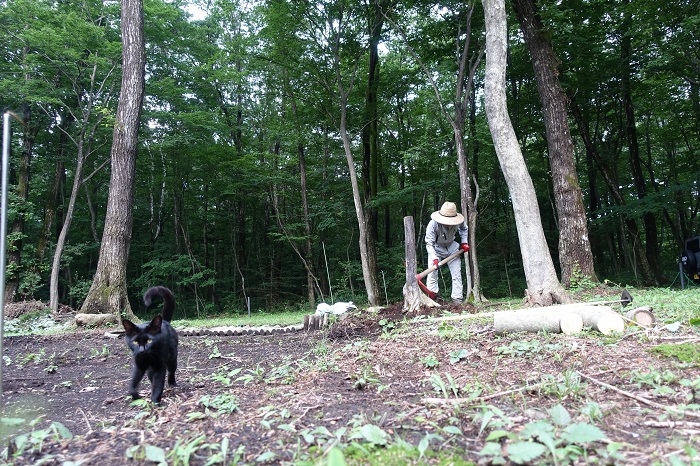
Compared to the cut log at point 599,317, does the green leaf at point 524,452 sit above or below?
below

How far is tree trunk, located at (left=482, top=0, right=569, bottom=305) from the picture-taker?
5.67 meters

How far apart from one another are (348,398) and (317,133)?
1501cm

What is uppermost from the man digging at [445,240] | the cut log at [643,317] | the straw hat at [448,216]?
the straw hat at [448,216]

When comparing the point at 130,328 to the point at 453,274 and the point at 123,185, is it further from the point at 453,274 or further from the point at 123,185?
the point at 123,185

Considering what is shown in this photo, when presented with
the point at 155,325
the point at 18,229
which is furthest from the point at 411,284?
the point at 18,229

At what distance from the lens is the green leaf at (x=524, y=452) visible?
1.52 metres

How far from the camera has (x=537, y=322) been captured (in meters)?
4.07

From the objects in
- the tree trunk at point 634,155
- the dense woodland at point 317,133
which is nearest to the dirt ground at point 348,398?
the dense woodland at point 317,133

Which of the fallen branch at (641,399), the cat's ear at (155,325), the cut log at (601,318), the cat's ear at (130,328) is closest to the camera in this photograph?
the fallen branch at (641,399)

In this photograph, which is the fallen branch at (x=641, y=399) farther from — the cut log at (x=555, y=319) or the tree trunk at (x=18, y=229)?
the tree trunk at (x=18, y=229)

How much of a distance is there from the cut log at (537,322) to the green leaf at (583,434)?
2463 millimetres

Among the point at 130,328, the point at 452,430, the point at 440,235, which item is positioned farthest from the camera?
the point at 440,235

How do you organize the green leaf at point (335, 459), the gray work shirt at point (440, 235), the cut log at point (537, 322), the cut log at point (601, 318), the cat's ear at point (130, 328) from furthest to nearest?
the gray work shirt at point (440, 235)
the cut log at point (537, 322)
the cut log at point (601, 318)
the cat's ear at point (130, 328)
the green leaf at point (335, 459)

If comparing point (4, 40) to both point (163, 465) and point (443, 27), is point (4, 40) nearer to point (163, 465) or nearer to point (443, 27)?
point (443, 27)
